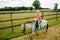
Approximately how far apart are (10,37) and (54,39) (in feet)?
7.27

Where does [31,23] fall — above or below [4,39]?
above

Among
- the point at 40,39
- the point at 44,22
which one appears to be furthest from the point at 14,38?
the point at 44,22

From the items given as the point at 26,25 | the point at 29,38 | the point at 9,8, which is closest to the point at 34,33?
the point at 26,25

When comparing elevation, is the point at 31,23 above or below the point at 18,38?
above

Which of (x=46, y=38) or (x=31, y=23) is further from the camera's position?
(x=31, y=23)

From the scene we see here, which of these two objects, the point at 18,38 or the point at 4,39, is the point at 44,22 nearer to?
the point at 18,38

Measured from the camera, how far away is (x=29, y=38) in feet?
26.2

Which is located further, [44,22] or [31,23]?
[44,22]

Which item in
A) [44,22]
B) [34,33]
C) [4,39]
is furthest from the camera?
[44,22]

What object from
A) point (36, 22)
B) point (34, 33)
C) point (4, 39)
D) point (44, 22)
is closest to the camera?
point (4, 39)

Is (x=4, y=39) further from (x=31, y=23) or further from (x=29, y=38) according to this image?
(x=31, y=23)

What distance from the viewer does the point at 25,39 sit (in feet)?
25.4

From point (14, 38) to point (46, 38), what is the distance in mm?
1617

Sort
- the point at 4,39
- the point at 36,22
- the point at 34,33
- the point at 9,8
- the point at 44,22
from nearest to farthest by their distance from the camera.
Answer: the point at 4,39 < the point at 36,22 < the point at 34,33 < the point at 44,22 < the point at 9,8
